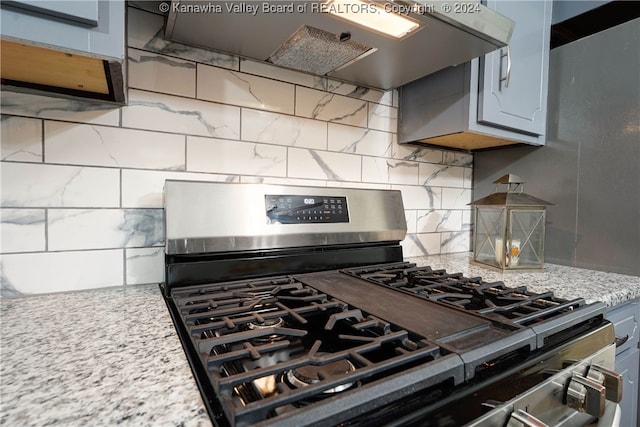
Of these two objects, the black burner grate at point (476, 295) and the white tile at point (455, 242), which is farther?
the white tile at point (455, 242)

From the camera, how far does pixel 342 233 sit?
104 cm

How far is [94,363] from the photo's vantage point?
0.47 metres

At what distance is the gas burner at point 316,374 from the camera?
16.8 inches

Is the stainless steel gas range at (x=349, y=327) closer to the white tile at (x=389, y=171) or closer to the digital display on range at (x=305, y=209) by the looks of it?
the digital display on range at (x=305, y=209)

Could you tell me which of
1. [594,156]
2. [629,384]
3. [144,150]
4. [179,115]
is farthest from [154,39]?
[629,384]

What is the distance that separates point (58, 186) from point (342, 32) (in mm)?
812

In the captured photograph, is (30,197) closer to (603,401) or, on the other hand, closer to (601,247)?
(603,401)

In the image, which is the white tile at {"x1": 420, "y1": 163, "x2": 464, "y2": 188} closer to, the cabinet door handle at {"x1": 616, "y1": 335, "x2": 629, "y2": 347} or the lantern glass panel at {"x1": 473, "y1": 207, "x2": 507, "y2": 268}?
the lantern glass panel at {"x1": 473, "y1": 207, "x2": 507, "y2": 268}

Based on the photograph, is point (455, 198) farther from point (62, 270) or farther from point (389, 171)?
point (62, 270)

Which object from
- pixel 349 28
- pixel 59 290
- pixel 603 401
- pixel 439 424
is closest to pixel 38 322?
pixel 59 290

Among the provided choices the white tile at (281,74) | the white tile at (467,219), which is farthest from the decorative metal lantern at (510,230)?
the white tile at (281,74)

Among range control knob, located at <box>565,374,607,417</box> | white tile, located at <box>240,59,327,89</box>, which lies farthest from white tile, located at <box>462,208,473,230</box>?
range control knob, located at <box>565,374,607,417</box>

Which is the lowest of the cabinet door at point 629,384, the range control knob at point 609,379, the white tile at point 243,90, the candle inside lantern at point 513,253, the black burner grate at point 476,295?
the cabinet door at point 629,384

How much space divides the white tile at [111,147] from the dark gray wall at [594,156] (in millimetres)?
1443
